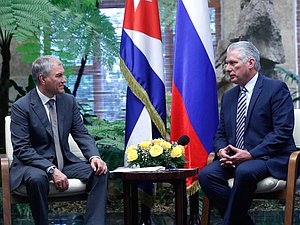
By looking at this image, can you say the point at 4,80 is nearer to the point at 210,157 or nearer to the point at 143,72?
→ the point at 143,72

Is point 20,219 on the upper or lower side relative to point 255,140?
lower

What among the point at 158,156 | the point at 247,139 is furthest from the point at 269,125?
the point at 158,156

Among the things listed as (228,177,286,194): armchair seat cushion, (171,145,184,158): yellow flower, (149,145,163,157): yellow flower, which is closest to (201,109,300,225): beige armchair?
(228,177,286,194): armchair seat cushion

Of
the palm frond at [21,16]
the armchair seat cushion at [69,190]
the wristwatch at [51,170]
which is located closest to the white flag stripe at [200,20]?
the palm frond at [21,16]

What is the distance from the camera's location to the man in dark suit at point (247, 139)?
500 centimetres

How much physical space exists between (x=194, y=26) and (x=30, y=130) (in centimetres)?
165

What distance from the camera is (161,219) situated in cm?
677

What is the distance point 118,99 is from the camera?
8781mm

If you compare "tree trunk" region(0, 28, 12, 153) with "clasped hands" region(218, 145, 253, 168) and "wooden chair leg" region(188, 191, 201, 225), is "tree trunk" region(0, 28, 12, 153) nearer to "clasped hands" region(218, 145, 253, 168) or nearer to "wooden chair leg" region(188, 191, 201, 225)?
"wooden chair leg" region(188, 191, 201, 225)

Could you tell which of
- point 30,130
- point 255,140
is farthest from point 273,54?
point 30,130

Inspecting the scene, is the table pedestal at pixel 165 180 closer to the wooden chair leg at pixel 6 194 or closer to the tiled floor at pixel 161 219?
the wooden chair leg at pixel 6 194

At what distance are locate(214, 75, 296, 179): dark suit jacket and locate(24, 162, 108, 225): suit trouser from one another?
936mm

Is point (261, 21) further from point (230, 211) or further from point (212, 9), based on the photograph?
point (230, 211)

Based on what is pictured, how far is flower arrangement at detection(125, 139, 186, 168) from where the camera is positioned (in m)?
5.09
